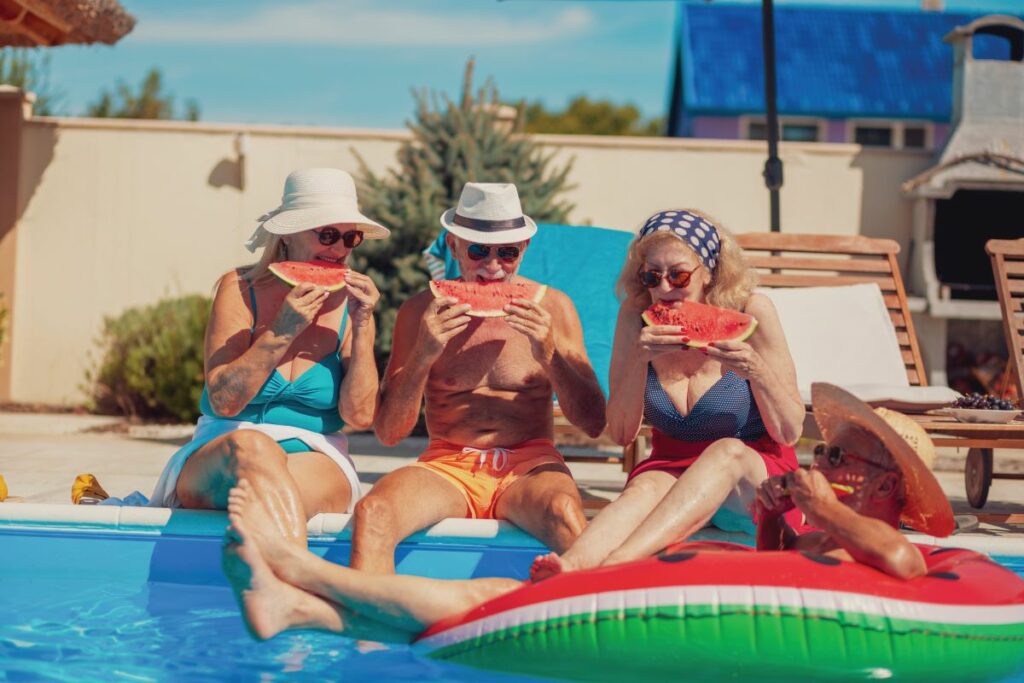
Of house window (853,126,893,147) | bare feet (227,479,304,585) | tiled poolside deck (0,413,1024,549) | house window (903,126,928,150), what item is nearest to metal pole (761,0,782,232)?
tiled poolside deck (0,413,1024,549)

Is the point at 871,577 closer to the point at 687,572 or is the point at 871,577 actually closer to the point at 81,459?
the point at 687,572

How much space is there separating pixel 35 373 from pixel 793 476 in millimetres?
10382

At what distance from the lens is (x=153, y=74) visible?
1142 inches

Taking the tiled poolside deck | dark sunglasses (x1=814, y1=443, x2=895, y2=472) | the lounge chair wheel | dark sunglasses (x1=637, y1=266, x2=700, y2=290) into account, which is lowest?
the tiled poolside deck

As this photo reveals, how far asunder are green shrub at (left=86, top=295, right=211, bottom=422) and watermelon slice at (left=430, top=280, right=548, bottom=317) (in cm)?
653

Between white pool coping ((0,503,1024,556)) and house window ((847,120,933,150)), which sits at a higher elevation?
house window ((847,120,933,150))

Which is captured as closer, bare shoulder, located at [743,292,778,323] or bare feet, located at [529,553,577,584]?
bare feet, located at [529,553,577,584]

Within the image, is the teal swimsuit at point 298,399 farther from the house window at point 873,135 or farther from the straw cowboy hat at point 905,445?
the house window at point 873,135

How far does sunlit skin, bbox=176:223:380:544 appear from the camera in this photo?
159 inches

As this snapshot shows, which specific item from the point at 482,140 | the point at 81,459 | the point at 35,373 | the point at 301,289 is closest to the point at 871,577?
the point at 301,289

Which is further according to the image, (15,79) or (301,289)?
(15,79)

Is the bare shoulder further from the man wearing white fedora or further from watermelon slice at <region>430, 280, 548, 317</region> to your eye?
watermelon slice at <region>430, 280, 548, 317</region>

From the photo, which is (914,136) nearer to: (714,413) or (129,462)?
(129,462)

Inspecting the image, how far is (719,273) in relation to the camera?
4379 mm
